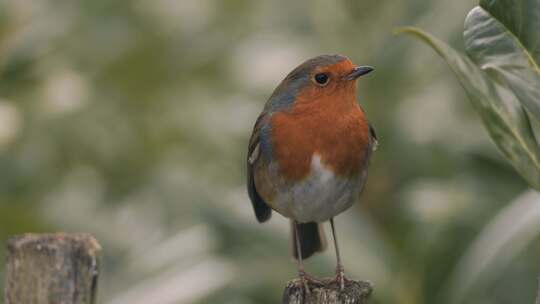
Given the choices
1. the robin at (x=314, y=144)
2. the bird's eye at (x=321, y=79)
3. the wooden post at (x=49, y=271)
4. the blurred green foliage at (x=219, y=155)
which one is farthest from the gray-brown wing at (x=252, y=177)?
the wooden post at (x=49, y=271)

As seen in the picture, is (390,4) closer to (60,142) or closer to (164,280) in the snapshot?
(164,280)

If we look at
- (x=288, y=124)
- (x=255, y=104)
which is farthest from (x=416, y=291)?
(x=255, y=104)

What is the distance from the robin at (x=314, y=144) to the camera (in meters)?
3.93

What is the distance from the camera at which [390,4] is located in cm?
593

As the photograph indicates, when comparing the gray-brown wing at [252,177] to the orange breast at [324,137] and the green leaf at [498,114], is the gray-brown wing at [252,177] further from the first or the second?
the green leaf at [498,114]

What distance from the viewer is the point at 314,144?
3.94 m

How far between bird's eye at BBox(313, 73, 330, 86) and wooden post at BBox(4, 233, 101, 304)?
1.58m

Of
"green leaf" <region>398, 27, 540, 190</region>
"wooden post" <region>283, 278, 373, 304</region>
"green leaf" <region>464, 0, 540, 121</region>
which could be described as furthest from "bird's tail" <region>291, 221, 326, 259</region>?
"green leaf" <region>464, 0, 540, 121</region>

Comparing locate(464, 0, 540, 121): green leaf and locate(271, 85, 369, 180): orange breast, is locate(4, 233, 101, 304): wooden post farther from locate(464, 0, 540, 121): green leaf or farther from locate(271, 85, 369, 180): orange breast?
locate(271, 85, 369, 180): orange breast

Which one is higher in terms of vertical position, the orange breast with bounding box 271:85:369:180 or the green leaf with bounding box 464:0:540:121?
the green leaf with bounding box 464:0:540:121

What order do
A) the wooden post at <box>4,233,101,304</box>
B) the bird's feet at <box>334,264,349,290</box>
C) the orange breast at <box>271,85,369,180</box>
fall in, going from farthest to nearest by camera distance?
the orange breast at <box>271,85,369,180</box>
the bird's feet at <box>334,264,349,290</box>
the wooden post at <box>4,233,101,304</box>

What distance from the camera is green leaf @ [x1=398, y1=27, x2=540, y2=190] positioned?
115 inches

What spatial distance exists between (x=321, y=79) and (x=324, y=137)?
0.77ft

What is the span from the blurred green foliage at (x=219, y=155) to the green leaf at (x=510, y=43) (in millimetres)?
1693
